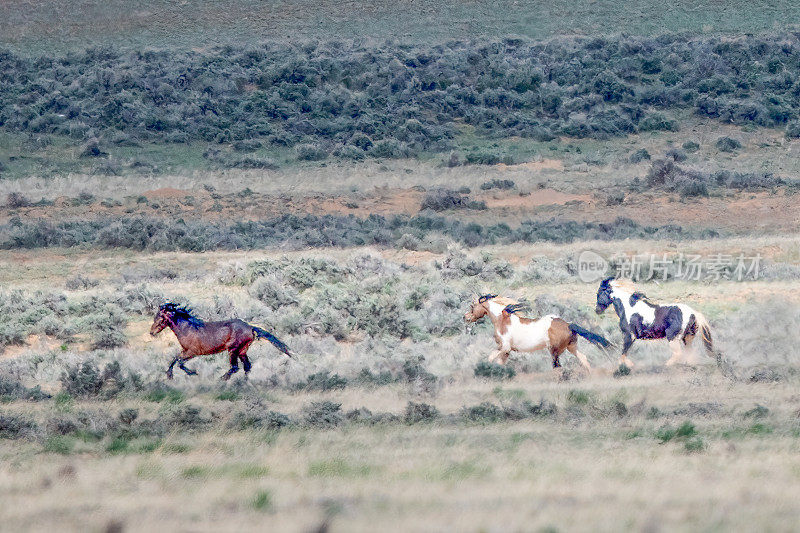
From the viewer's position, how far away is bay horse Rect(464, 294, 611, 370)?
479 inches

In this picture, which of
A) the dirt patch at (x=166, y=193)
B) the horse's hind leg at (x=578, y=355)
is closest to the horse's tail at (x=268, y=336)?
the horse's hind leg at (x=578, y=355)

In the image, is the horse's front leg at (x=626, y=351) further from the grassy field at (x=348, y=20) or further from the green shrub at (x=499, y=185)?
the grassy field at (x=348, y=20)

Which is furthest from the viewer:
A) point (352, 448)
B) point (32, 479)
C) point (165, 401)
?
point (165, 401)

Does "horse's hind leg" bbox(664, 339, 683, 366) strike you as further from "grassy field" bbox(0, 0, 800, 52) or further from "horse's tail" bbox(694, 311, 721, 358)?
"grassy field" bbox(0, 0, 800, 52)

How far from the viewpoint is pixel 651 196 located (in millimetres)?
32969

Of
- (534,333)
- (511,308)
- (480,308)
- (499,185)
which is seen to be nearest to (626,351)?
(534,333)

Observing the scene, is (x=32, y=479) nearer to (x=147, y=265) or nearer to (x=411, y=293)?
(x=411, y=293)

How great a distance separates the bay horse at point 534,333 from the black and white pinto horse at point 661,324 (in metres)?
0.39

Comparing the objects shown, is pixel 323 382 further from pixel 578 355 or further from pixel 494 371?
pixel 578 355

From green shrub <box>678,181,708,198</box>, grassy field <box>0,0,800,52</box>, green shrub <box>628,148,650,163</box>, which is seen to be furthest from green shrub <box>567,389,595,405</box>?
grassy field <box>0,0,800,52</box>

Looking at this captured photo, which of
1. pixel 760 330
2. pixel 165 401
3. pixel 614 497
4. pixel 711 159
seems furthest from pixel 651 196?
pixel 614 497

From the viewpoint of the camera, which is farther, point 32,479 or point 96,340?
point 96,340

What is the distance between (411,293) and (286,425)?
705 centimetres

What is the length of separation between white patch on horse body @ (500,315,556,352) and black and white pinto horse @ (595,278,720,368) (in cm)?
93
